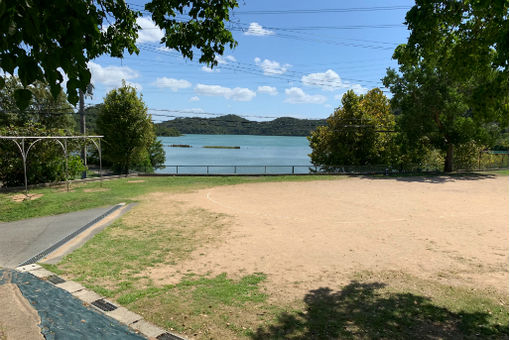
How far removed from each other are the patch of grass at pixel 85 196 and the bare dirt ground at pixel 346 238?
2.30m

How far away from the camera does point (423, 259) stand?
8.12 meters

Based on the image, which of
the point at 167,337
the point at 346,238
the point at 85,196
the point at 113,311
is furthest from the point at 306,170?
the point at 167,337

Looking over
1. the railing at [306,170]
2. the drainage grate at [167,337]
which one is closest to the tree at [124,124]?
the railing at [306,170]

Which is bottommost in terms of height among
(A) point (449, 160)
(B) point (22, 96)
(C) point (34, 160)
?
(A) point (449, 160)

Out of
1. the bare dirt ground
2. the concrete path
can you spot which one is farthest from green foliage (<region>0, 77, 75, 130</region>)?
the bare dirt ground

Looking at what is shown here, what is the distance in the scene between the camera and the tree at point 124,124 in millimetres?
27344

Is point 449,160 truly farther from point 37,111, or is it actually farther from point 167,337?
point 37,111

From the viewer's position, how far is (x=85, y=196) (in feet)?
54.1

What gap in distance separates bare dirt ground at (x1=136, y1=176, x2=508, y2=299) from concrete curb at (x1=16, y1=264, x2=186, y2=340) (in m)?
1.28

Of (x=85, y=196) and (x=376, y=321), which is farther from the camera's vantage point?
(x=85, y=196)

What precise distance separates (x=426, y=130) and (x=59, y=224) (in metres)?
29.2

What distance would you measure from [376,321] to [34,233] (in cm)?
1005

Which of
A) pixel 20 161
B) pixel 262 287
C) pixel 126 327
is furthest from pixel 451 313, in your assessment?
pixel 20 161

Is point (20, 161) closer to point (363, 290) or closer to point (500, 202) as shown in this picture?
point (363, 290)
